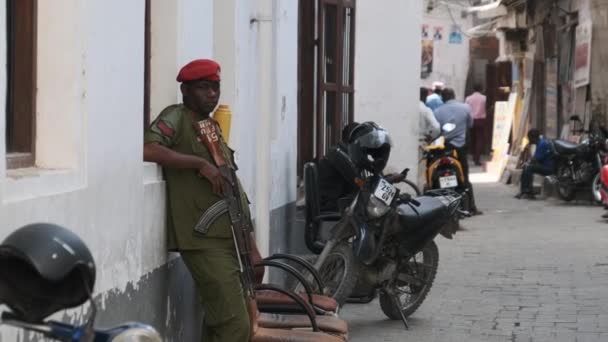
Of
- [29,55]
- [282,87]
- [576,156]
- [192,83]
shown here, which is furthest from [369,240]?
[576,156]

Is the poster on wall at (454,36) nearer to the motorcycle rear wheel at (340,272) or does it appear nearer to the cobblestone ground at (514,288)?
the cobblestone ground at (514,288)

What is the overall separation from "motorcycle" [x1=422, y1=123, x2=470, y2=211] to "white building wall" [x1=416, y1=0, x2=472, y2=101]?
790 inches

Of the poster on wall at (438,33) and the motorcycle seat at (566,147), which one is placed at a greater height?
the poster on wall at (438,33)

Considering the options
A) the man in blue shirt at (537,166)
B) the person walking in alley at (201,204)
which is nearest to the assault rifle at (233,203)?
the person walking in alley at (201,204)

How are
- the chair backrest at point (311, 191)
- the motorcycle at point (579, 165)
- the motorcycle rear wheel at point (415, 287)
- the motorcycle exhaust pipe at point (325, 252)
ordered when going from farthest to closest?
the motorcycle at point (579, 165)
the chair backrest at point (311, 191)
the motorcycle rear wheel at point (415, 287)
the motorcycle exhaust pipe at point (325, 252)

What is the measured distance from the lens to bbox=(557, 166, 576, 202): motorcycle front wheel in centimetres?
1867

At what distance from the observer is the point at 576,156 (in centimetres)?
1845

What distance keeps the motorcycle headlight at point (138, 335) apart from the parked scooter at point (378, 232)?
5516 mm

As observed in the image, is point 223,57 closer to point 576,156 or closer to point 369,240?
point 369,240

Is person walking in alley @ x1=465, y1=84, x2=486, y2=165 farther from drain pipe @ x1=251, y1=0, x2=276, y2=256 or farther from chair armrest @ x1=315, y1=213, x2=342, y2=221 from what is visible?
drain pipe @ x1=251, y1=0, x2=276, y2=256

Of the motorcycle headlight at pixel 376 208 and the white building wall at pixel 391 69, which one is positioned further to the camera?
the white building wall at pixel 391 69

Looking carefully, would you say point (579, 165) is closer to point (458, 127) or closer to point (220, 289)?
point (458, 127)

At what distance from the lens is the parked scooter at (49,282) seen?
2.65 m

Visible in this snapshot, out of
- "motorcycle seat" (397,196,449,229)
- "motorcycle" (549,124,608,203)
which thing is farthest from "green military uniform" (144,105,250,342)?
"motorcycle" (549,124,608,203)
